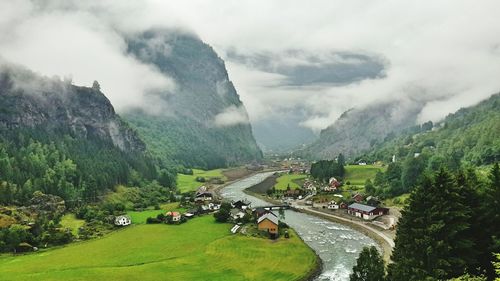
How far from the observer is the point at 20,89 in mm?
193875

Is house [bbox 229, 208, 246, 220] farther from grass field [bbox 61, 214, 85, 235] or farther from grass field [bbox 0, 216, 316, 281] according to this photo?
grass field [bbox 61, 214, 85, 235]

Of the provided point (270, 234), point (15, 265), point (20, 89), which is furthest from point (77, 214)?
point (20, 89)

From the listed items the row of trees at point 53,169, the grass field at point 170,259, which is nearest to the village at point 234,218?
the grass field at point 170,259

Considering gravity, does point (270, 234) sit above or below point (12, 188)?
below

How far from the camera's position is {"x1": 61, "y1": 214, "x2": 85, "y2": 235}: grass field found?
110062 millimetres

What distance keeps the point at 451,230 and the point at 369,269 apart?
13589 millimetres

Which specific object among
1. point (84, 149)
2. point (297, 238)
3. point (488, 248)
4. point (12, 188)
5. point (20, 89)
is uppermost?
point (20, 89)

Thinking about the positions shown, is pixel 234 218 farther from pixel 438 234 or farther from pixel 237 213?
pixel 438 234

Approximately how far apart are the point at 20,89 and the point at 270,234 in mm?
143931

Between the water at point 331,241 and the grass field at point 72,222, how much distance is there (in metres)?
52.5

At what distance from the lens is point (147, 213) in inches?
5418

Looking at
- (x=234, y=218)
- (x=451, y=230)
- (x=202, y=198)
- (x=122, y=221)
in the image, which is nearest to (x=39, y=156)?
(x=202, y=198)

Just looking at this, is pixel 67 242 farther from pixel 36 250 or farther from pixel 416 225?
pixel 416 225

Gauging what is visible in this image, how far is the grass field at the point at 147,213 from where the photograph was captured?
124875mm
